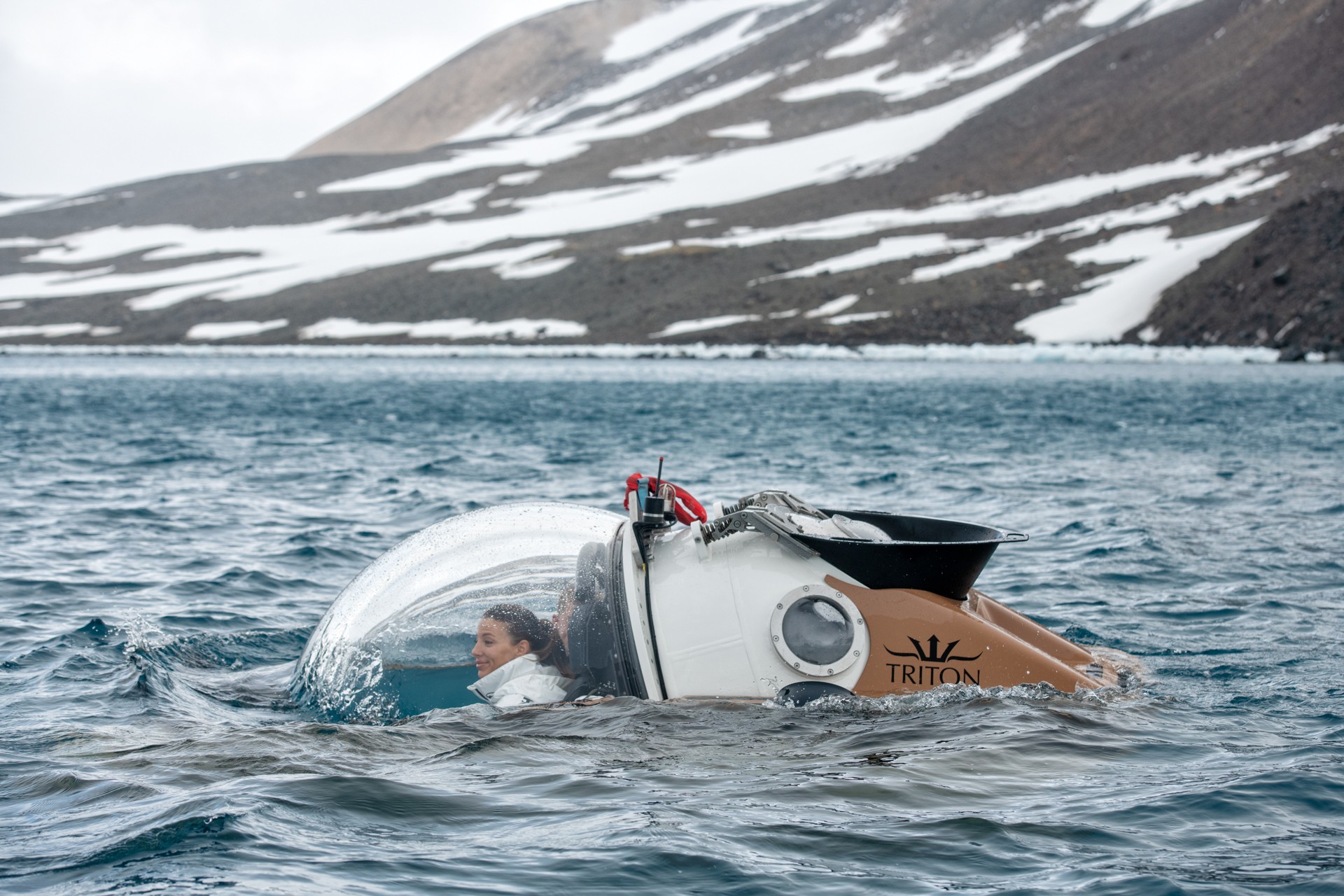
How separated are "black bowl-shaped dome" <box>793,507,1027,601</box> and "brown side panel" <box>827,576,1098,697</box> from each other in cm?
6

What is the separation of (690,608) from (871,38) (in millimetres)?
179682

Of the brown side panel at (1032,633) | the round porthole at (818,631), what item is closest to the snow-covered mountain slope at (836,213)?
the brown side panel at (1032,633)

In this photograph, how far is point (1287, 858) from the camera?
17.0ft

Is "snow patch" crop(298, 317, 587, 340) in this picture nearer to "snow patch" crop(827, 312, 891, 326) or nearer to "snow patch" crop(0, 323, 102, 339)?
"snow patch" crop(827, 312, 891, 326)

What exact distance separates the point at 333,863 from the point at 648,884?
128cm

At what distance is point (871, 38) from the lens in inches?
6865

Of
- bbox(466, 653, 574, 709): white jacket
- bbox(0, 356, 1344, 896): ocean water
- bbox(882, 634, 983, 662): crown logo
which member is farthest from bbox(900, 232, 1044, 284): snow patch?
bbox(466, 653, 574, 709): white jacket

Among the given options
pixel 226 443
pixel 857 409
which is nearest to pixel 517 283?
pixel 857 409

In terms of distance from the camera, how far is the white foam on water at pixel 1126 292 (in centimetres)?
7638

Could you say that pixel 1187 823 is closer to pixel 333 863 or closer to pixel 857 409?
pixel 333 863

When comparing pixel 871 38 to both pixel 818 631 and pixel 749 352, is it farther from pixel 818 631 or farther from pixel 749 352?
pixel 818 631

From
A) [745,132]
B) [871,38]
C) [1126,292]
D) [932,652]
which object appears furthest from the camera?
[871,38]

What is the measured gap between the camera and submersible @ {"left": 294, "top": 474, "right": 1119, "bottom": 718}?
21.1 feet

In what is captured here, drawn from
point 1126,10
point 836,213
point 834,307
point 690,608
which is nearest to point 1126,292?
point 834,307
